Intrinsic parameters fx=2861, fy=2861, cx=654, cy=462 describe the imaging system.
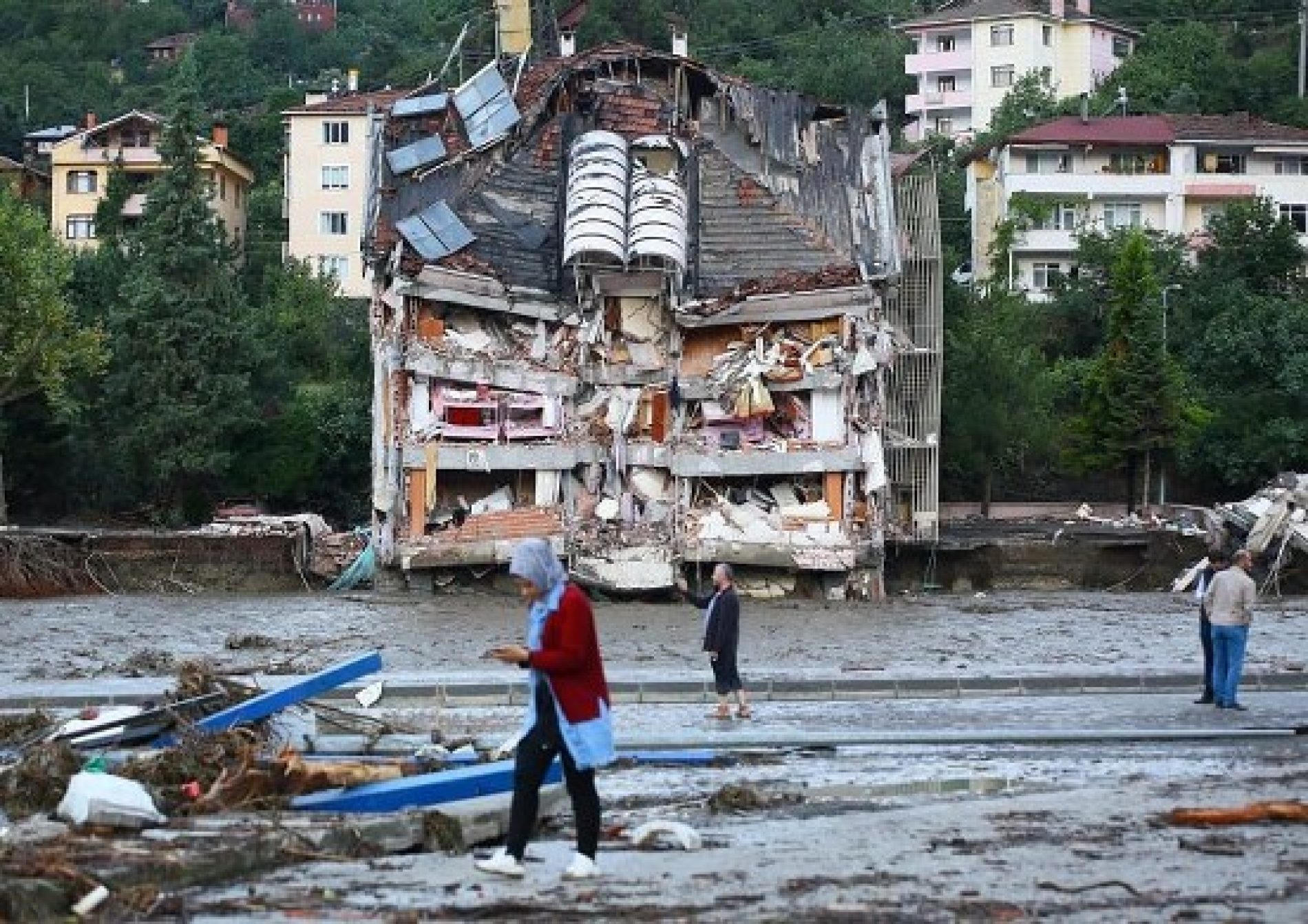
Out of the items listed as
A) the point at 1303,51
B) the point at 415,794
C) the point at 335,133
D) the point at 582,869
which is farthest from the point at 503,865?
the point at 1303,51

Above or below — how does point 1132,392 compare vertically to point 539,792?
above

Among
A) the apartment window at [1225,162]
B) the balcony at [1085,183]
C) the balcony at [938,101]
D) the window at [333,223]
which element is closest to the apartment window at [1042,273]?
the balcony at [1085,183]

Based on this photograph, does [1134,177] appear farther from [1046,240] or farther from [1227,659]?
[1227,659]

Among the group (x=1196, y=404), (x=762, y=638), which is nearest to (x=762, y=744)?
(x=762, y=638)

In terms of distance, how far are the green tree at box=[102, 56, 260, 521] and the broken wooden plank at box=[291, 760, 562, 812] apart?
47.2m

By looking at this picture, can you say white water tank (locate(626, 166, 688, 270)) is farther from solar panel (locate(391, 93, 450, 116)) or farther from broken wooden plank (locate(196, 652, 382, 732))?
broken wooden plank (locate(196, 652, 382, 732))

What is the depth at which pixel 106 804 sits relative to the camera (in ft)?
49.1

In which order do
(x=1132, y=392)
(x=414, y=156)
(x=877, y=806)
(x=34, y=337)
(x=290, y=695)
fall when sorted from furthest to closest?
1. (x=1132, y=392)
2. (x=34, y=337)
3. (x=414, y=156)
4. (x=290, y=695)
5. (x=877, y=806)

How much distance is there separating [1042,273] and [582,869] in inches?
3089

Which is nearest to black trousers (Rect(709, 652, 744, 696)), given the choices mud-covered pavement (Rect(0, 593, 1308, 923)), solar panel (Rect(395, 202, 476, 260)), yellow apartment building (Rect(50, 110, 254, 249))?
mud-covered pavement (Rect(0, 593, 1308, 923))

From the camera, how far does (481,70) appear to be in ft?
176

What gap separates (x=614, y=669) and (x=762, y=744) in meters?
9.15

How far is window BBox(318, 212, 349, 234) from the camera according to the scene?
320 feet

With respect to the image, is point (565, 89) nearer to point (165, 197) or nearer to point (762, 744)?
point (165, 197)
